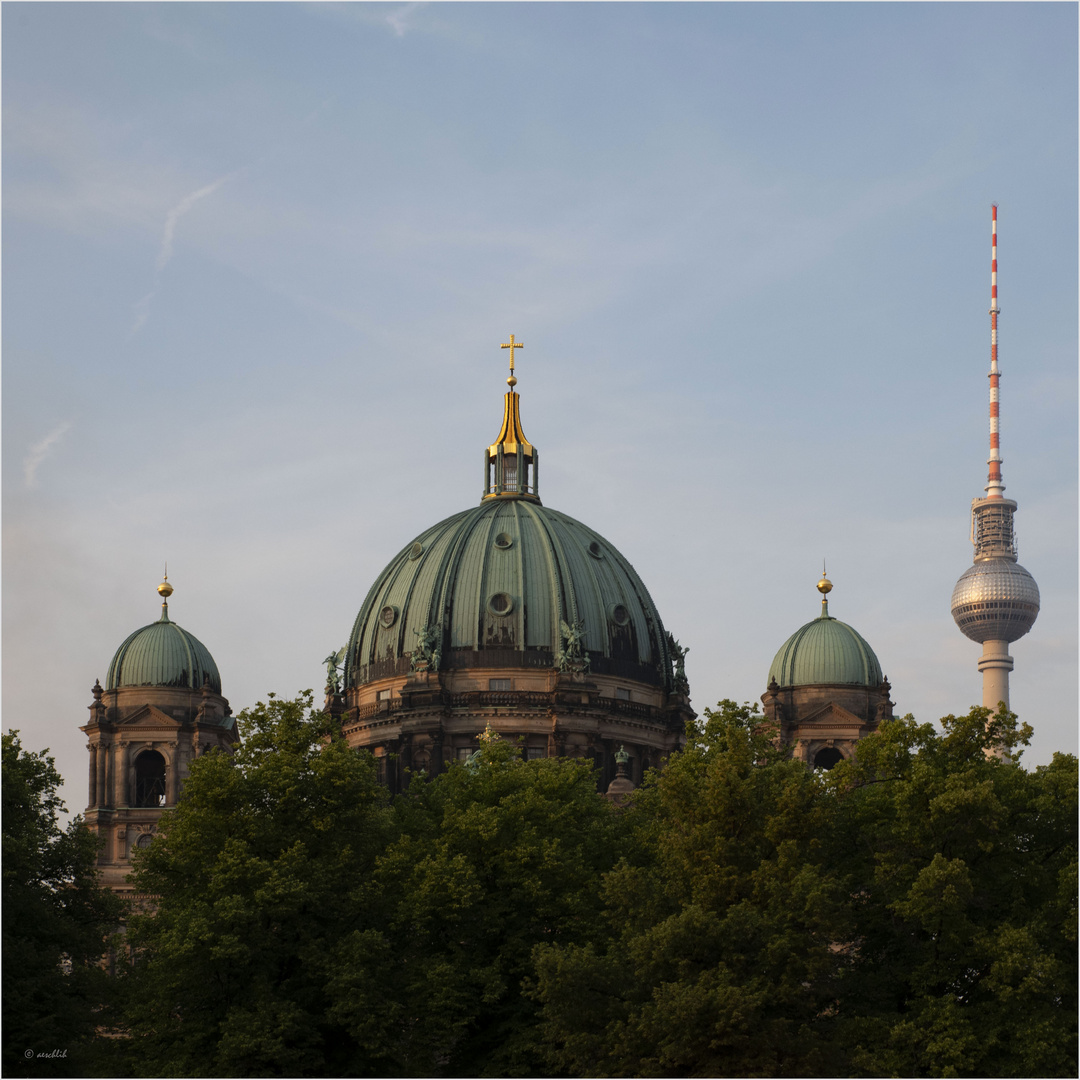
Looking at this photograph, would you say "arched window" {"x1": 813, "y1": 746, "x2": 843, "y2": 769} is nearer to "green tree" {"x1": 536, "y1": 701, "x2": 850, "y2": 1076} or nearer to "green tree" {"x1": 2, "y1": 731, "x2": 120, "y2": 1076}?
"green tree" {"x1": 536, "y1": 701, "x2": 850, "y2": 1076}

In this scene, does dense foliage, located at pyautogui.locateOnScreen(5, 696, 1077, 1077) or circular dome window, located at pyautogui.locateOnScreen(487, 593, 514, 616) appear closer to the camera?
dense foliage, located at pyautogui.locateOnScreen(5, 696, 1077, 1077)

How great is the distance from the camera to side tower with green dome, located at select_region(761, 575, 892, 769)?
114 meters

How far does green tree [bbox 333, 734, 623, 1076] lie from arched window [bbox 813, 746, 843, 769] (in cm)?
4128

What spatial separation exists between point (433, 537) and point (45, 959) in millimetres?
62678

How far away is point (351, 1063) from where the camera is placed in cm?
6312

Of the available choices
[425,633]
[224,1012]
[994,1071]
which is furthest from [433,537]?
[994,1071]

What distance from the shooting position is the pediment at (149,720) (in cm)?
11645

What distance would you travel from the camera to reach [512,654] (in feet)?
382

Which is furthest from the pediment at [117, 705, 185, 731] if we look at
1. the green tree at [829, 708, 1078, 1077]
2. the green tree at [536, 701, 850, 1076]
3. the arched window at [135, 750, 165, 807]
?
the green tree at [829, 708, 1078, 1077]

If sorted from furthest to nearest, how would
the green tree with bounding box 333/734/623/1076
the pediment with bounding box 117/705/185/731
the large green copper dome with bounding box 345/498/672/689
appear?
the large green copper dome with bounding box 345/498/672/689 → the pediment with bounding box 117/705/185/731 → the green tree with bounding box 333/734/623/1076

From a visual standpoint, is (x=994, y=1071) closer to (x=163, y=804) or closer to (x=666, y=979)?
(x=666, y=979)

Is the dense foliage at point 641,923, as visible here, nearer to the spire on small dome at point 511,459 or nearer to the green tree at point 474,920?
the green tree at point 474,920

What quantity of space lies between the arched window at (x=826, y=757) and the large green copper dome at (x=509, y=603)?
11.8m

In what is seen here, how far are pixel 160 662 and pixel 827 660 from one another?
136ft
